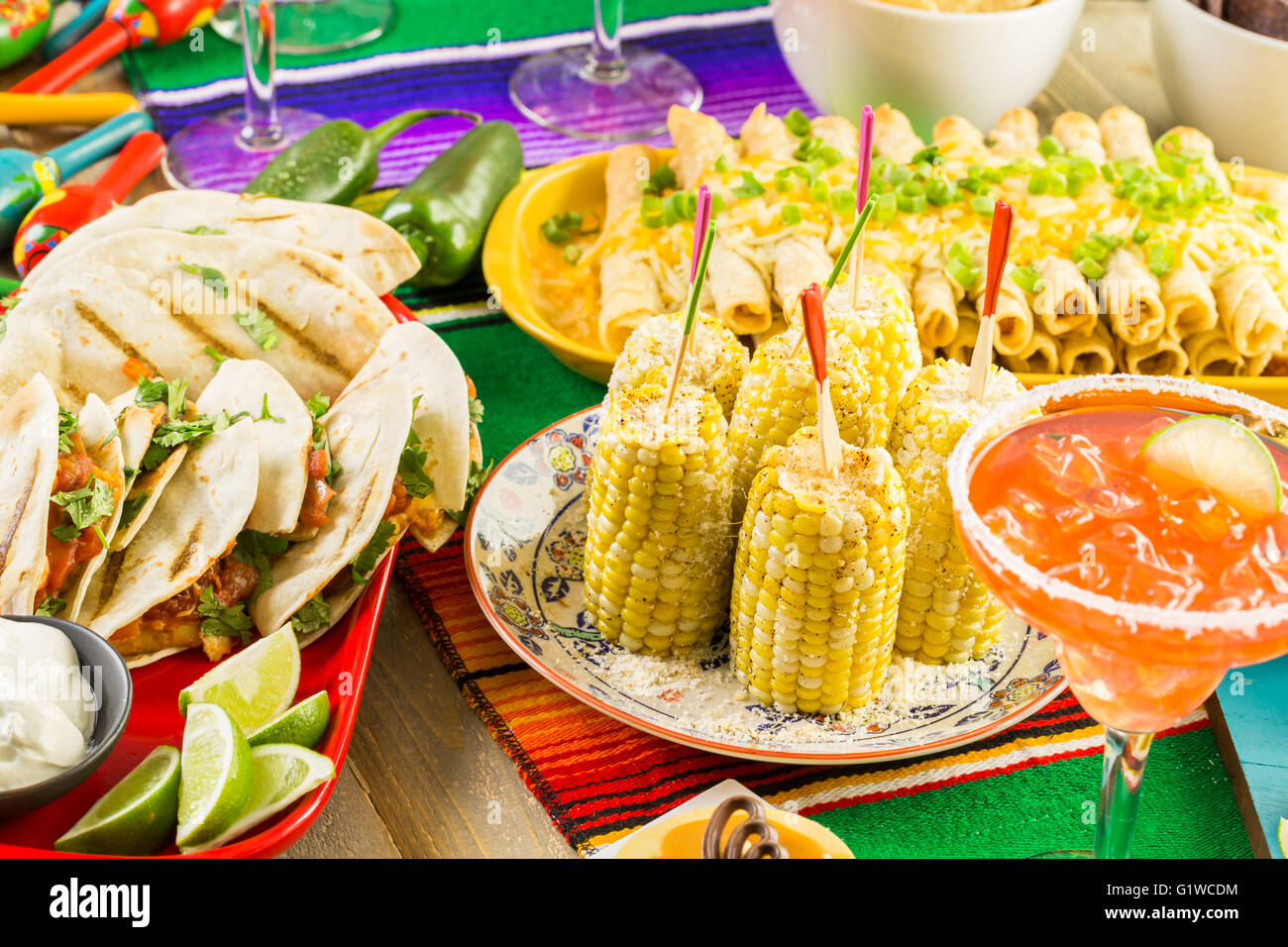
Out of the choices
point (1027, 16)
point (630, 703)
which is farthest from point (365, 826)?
point (1027, 16)

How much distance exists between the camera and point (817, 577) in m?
1.88

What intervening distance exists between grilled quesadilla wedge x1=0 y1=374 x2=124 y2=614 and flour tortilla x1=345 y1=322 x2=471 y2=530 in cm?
51

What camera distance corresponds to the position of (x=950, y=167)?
3143mm

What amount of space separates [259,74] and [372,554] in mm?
2320

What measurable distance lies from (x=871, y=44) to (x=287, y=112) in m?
1.92

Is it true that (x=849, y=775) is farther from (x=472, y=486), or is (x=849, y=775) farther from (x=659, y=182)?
(x=659, y=182)

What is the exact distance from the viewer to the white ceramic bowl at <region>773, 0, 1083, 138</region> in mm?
3500

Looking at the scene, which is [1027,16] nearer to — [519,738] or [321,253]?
[321,253]

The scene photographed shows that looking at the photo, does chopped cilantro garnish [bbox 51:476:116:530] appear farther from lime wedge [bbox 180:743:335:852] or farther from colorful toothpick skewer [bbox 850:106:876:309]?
colorful toothpick skewer [bbox 850:106:876:309]

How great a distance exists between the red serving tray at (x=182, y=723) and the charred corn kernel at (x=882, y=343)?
0.89m

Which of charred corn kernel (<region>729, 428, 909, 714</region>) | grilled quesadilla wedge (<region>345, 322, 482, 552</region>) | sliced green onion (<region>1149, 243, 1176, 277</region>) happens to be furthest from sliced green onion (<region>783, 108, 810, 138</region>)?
charred corn kernel (<region>729, 428, 909, 714</region>)

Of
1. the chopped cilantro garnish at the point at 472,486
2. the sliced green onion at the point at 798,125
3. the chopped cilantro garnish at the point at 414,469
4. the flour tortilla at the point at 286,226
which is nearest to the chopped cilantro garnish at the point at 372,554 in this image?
the chopped cilantro garnish at the point at 414,469

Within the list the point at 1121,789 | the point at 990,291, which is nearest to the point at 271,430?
the point at 990,291
